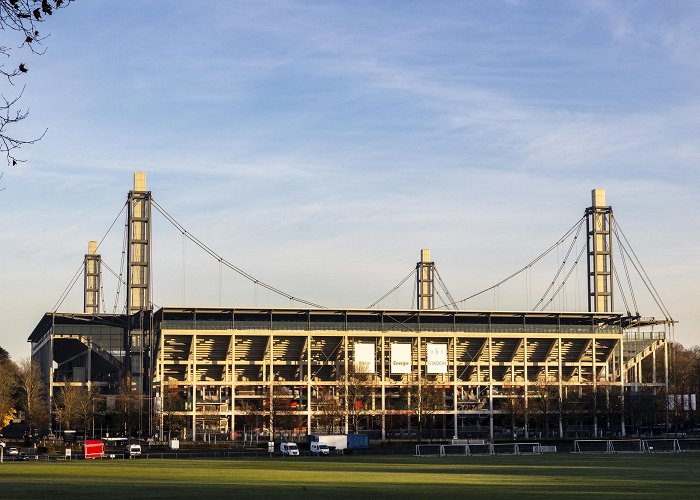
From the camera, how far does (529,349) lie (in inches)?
7697

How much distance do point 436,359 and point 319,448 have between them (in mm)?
67853

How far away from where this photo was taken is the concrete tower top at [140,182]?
641 ft

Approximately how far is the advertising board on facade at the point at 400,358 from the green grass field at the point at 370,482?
334 feet

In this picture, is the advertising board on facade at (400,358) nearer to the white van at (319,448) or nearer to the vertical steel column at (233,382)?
the vertical steel column at (233,382)

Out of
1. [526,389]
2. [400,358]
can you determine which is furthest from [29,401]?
[526,389]

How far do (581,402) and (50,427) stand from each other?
283ft

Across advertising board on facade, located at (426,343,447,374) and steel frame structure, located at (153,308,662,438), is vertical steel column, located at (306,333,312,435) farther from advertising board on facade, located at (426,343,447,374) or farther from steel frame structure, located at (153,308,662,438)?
advertising board on facade, located at (426,343,447,374)

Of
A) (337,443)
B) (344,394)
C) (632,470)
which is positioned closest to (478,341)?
(344,394)

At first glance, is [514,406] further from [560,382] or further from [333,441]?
[333,441]

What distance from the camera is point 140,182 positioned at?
19625cm

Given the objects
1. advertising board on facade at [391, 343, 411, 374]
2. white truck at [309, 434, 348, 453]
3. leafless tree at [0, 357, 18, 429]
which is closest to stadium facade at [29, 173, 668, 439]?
advertising board on facade at [391, 343, 411, 374]

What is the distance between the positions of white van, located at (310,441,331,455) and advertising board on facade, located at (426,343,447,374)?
6535 centimetres

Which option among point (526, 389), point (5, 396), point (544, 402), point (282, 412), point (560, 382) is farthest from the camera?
point (560, 382)

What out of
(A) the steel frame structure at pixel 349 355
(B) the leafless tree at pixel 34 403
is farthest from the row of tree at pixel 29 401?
(A) the steel frame structure at pixel 349 355
